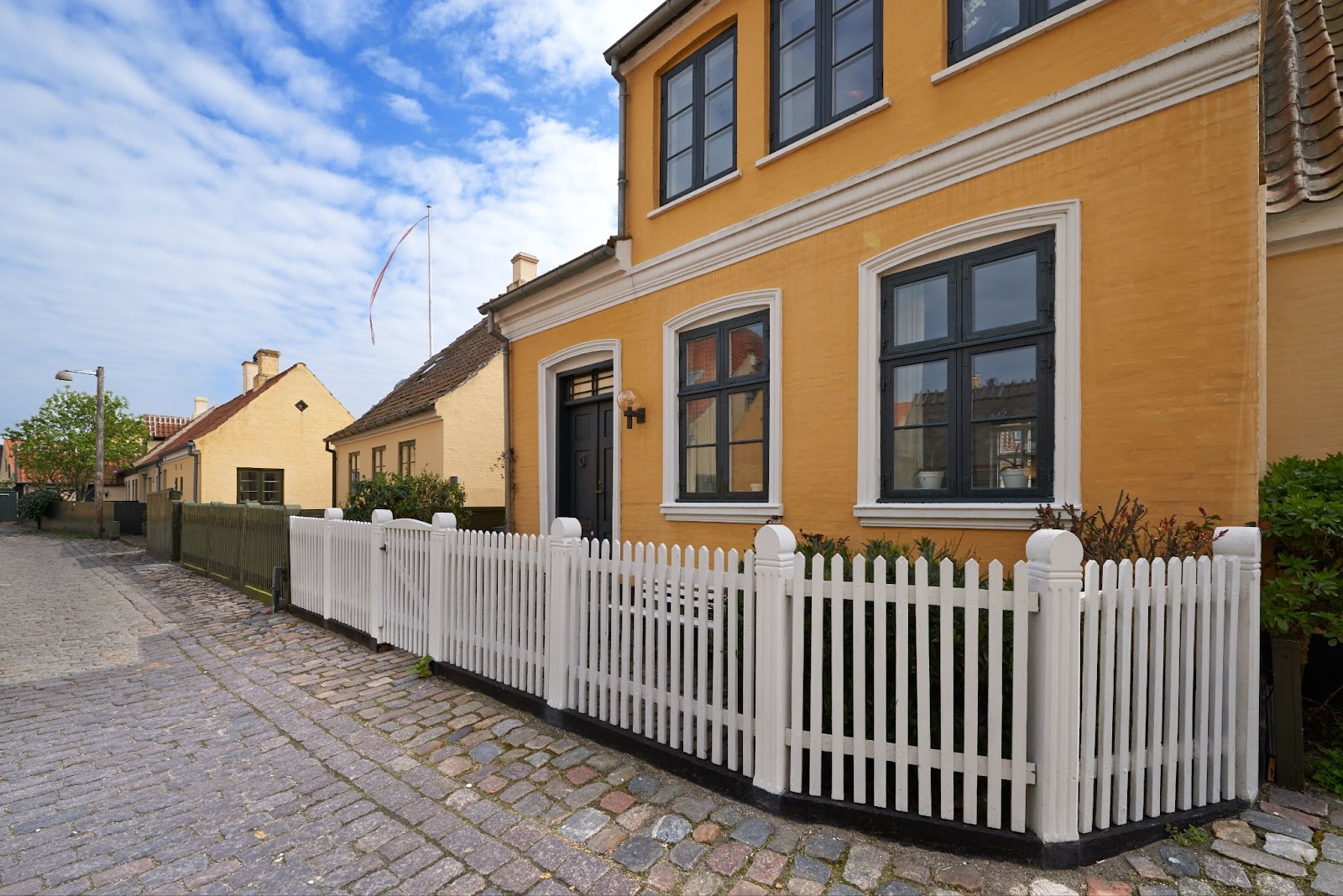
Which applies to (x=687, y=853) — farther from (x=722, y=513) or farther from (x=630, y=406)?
(x=630, y=406)

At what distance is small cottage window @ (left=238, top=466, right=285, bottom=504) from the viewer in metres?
23.2

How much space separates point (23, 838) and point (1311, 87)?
32.6ft

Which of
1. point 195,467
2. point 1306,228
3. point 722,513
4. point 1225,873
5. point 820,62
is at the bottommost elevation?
point 1225,873

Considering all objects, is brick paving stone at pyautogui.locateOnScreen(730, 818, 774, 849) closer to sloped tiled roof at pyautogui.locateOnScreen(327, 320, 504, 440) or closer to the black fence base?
the black fence base

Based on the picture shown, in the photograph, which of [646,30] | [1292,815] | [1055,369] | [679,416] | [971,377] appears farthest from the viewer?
[646,30]

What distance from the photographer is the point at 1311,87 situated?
5367 millimetres

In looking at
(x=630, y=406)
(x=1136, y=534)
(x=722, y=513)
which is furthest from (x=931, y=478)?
(x=630, y=406)

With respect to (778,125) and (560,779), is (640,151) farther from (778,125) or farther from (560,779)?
(560,779)

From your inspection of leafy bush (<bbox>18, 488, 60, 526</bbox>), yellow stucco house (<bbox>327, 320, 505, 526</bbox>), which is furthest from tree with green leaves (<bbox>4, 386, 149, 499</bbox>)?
yellow stucco house (<bbox>327, 320, 505, 526</bbox>)

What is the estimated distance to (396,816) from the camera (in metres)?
3.26

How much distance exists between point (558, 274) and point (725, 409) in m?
3.09

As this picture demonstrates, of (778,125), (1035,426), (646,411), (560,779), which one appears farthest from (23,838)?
(778,125)

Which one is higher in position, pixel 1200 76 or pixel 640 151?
pixel 640 151

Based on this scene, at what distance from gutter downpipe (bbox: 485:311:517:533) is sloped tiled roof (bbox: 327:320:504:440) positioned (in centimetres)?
279
